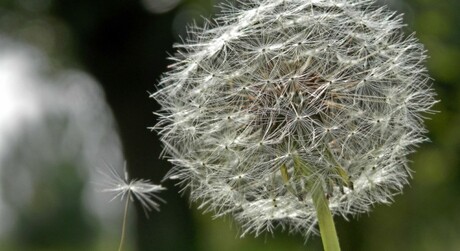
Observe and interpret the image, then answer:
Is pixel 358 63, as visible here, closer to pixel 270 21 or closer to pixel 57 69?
pixel 270 21

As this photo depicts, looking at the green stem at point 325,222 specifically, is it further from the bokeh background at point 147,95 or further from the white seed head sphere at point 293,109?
the bokeh background at point 147,95

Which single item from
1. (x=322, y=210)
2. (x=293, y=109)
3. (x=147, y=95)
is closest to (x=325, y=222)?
(x=322, y=210)

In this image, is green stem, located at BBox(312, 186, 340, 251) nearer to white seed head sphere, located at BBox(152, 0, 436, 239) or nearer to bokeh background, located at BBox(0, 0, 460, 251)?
white seed head sphere, located at BBox(152, 0, 436, 239)

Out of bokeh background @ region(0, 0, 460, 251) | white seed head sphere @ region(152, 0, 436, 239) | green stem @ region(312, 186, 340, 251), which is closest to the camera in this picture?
green stem @ region(312, 186, 340, 251)

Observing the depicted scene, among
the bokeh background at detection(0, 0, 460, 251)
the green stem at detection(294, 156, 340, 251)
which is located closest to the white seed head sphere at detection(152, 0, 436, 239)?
the green stem at detection(294, 156, 340, 251)

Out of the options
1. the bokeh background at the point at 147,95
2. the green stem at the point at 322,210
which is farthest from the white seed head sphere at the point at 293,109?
the bokeh background at the point at 147,95

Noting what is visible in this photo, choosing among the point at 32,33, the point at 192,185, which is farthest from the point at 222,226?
the point at 192,185
